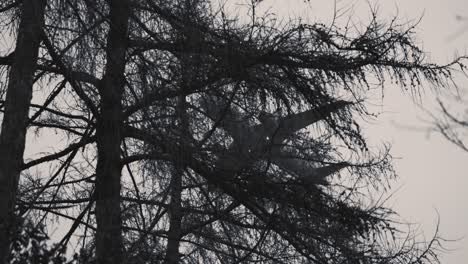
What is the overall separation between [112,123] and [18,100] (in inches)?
Answer: 40.7

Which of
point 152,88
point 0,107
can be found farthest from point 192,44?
point 0,107

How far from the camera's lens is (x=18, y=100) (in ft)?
23.4

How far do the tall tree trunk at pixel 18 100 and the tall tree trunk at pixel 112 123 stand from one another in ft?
2.43

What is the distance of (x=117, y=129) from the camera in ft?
25.4

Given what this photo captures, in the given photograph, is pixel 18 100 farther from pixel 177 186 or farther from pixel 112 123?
pixel 177 186

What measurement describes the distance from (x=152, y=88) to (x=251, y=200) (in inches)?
57.2

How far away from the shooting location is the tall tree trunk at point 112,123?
7.60 meters

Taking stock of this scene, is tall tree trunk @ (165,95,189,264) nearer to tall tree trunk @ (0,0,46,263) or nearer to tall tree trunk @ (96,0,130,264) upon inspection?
tall tree trunk @ (96,0,130,264)

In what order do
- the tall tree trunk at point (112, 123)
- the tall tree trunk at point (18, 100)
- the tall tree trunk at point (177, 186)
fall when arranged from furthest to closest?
the tall tree trunk at point (112, 123) → the tall tree trunk at point (177, 186) → the tall tree trunk at point (18, 100)

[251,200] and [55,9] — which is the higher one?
[55,9]

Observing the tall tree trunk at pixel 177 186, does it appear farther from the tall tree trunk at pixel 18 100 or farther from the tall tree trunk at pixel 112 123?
the tall tree trunk at pixel 18 100

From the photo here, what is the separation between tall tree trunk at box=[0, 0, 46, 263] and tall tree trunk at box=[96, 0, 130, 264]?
0.74 meters

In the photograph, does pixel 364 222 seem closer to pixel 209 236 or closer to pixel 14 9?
pixel 209 236

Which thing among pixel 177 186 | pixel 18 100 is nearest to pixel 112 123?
pixel 18 100
